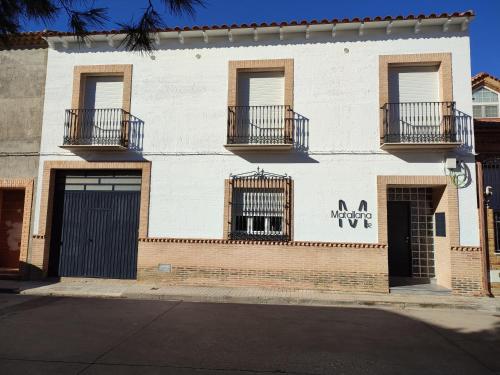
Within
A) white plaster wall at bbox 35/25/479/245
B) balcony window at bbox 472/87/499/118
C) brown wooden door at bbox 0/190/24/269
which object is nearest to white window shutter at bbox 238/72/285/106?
white plaster wall at bbox 35/25/479/245

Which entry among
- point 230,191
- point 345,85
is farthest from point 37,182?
point 345,85

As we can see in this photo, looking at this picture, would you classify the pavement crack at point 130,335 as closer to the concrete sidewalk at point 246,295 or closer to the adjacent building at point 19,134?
the concrete sidewalk at point 246,295

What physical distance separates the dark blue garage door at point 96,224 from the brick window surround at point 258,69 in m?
3.29

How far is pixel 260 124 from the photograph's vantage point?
9836mm

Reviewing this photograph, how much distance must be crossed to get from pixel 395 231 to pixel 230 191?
456 centimetres

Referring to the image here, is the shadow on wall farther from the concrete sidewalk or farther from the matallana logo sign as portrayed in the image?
the concrete sidewalk

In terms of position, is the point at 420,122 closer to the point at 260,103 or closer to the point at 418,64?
the point at 418,64

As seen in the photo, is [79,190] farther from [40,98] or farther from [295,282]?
[295,282]

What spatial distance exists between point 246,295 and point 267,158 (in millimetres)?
3364

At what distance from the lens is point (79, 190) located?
10484mm

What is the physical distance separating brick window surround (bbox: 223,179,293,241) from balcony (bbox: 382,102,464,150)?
8.18 ft

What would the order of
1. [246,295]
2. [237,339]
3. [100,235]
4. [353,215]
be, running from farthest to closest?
[100,235] < [353,215] < [246,295] < [237,339]

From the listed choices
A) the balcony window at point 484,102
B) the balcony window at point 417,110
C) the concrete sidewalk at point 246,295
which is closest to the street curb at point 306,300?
the concrete sidewalk at point 246,295

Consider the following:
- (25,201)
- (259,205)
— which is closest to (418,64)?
(259,205)
